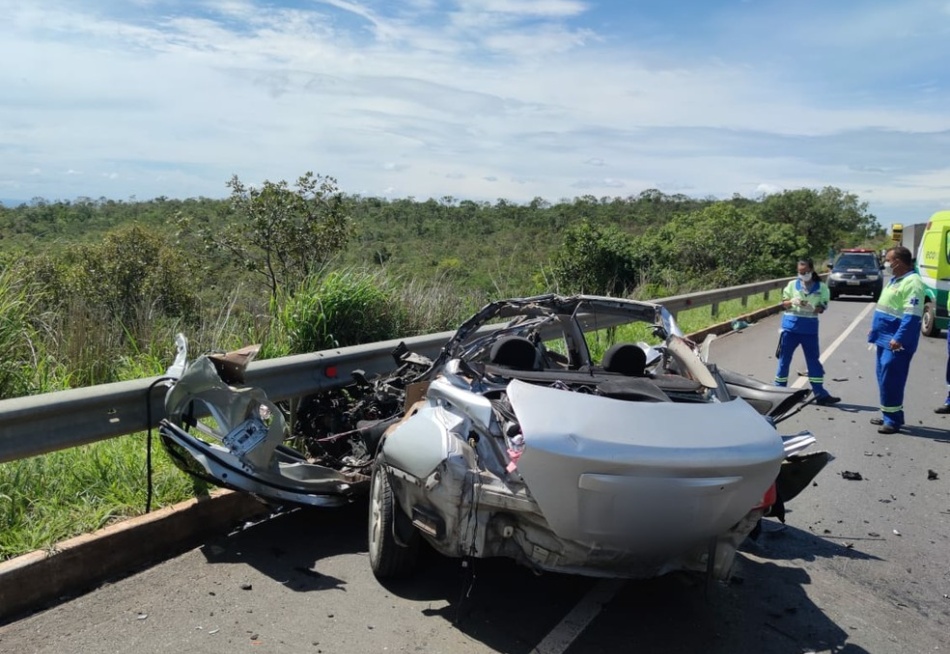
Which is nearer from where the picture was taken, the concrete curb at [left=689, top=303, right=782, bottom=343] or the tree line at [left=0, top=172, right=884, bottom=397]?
the tree line at [left=0, top=172, right=884, bottom=397]

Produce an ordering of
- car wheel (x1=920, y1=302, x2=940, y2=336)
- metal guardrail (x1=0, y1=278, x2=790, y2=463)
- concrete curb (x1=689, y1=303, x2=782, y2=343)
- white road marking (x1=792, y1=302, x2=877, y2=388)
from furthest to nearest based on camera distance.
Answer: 1. car wheel (x1=920, y1=302, x2=940, y2=336)
2. concrete curb (x1=689, y1=303, x2=782, y2=343)
3. white road marking (x1=792, y1=302, x2=877, y2=388)
4. metal guardrail (x1=0, y1=278, x2=790, y2=463)

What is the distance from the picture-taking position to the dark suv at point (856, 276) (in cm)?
2830

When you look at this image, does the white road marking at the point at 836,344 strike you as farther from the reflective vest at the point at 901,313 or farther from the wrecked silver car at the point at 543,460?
the wrecked silver car at the point at 543,460

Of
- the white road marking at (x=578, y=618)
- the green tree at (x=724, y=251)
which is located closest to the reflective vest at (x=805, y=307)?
the white road marking at (x=578, y=618)

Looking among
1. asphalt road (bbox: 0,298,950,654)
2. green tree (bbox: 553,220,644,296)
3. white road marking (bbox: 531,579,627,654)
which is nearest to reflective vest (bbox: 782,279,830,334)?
asphalt road (bbox: 0,298,950,654)

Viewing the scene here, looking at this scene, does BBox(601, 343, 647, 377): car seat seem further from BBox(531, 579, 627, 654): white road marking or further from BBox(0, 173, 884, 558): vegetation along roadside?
BBox(0, 173, 884, 558): vegetation along roadside

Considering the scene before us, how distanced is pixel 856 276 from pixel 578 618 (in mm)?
27734

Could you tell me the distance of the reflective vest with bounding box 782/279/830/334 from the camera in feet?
32.5

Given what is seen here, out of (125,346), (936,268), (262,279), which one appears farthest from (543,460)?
(936,268)

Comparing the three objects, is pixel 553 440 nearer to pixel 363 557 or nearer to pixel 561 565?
pixel 561 565

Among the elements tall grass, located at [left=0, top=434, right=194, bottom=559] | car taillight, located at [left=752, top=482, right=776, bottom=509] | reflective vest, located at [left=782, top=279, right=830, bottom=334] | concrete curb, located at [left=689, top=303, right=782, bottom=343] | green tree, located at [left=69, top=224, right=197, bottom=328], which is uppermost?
reflective vest, located at [left=782, top=279, right=830, bottom=334]

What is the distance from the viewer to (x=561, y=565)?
3.62m

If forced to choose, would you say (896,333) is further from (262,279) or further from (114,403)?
(262,279)

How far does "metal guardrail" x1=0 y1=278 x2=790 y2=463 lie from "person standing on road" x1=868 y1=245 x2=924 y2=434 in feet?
18.2
